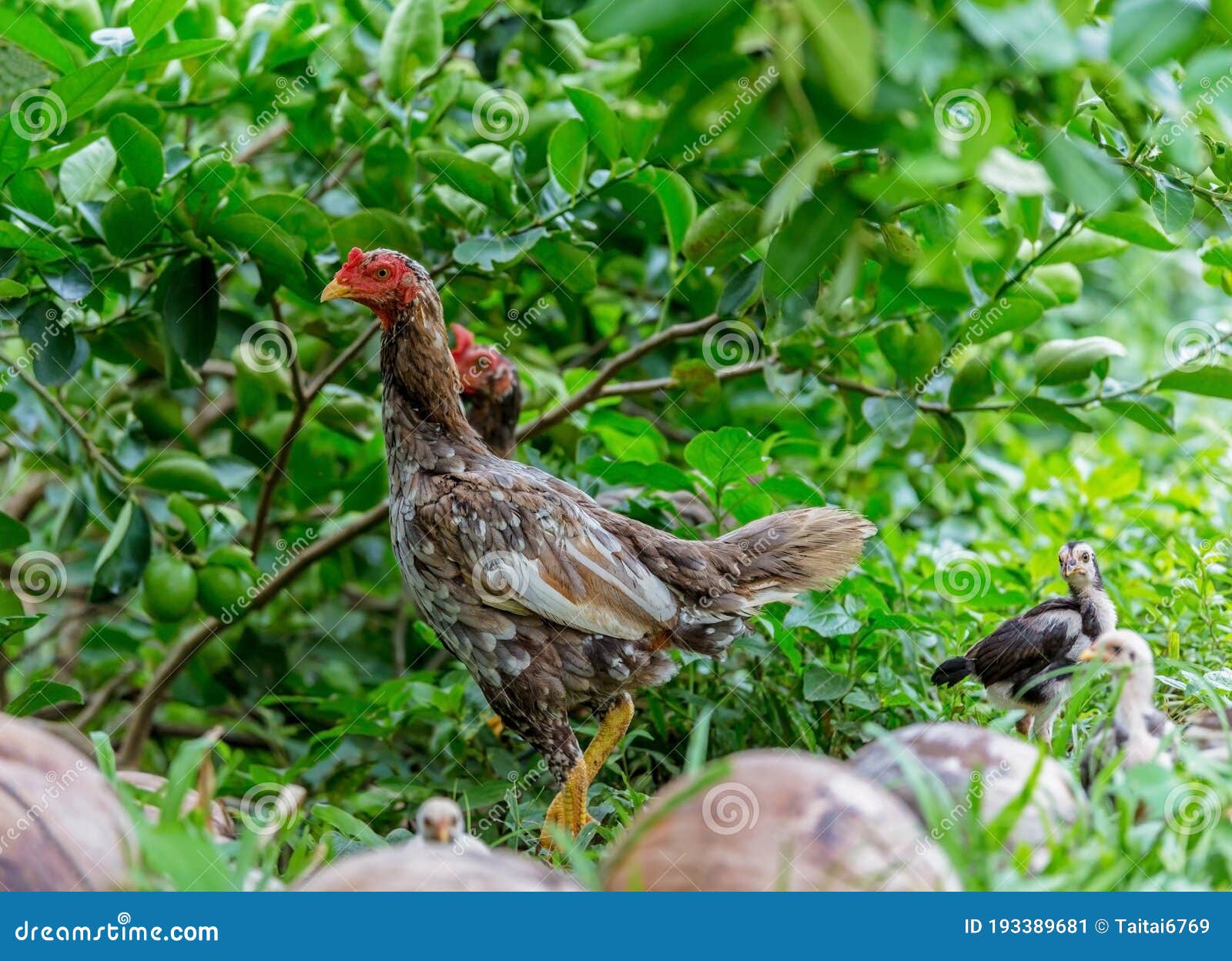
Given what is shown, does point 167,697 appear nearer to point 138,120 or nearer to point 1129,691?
point 138,120

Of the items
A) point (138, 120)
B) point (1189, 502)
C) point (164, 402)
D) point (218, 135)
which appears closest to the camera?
point (138, 120)

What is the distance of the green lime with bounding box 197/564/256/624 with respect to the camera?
3.28 m

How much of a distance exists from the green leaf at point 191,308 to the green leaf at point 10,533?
0.58 meters

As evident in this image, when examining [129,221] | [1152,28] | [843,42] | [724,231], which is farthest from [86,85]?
[1152,28]

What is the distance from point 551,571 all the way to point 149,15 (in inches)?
62.4

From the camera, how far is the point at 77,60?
126 inches

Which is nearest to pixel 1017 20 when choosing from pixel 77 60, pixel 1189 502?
Answer: pixel 77 60

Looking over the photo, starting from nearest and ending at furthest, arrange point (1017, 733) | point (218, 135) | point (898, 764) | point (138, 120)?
point (898, 764) < point (1017, 733) < point (138, 120) < point (218, 135)

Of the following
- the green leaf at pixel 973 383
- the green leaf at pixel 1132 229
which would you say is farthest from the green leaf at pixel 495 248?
the green leaf at pixel 1132 229

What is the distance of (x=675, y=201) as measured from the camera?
3199 millimetres

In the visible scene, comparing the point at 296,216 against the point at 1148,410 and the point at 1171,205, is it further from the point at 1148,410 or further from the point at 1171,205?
the point at 1148,410

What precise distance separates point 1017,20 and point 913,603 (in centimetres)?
225

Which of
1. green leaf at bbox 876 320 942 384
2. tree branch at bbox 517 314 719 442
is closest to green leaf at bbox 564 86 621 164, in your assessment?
tree branch at bbox 517 314 719 442

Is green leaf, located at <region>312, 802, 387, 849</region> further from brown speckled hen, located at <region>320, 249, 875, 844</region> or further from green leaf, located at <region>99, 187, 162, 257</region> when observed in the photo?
green leaf, located at <region>99, 187, 162, 257</region>
